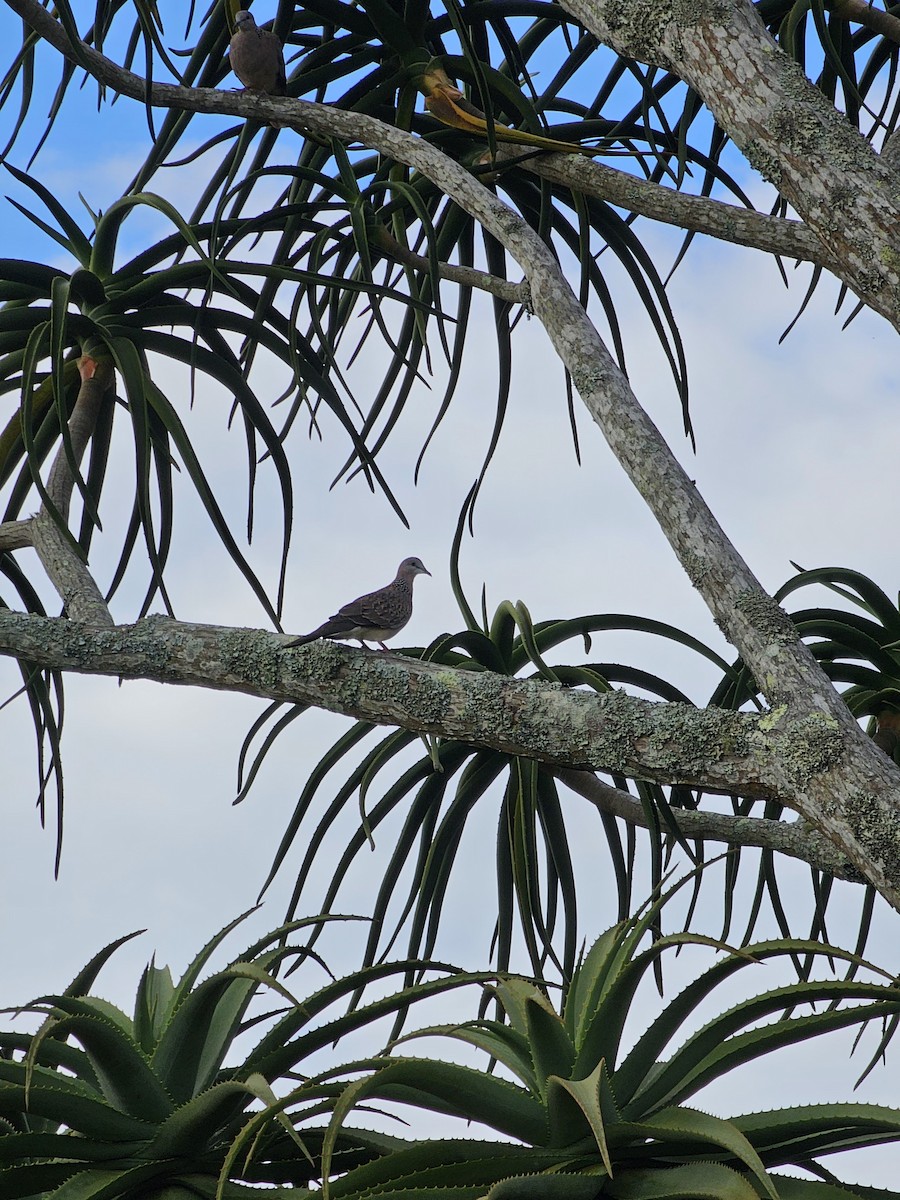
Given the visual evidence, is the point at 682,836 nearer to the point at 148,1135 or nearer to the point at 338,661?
the point at 338,661

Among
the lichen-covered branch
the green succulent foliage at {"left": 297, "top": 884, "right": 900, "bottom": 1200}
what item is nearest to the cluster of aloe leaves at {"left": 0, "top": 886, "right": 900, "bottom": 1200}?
the green succulent foliage at {"left": 297, "top": 884, "right": 900, "bottom": 1200}

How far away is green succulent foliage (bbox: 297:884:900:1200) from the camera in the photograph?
72.2 inches

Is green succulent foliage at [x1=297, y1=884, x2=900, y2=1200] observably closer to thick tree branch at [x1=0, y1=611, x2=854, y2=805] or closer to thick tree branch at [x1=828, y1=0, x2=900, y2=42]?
thick tree branch at [x1=0, y1=611, x2=854, y2=805]

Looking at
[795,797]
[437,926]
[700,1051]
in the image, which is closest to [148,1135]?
[700,1051]

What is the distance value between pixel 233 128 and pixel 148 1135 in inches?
130

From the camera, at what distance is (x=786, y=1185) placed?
191 cm

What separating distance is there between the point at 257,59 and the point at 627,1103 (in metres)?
3.18

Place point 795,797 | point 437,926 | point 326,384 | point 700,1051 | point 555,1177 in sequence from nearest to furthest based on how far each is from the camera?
point 555,1177 < point 700,1051 < point 795,797 < point 326,384 < point 437,926

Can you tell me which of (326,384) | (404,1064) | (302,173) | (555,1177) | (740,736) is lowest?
(555,1177)

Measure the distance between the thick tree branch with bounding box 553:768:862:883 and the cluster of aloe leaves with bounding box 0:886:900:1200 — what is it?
84 centimetres

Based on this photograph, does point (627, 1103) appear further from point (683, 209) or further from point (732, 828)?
point (683, 209)

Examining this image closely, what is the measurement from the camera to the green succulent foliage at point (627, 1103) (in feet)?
6.02

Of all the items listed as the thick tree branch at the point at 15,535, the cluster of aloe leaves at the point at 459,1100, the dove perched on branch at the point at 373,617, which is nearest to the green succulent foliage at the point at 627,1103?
the cluster of aloe leaves at the point at 459,1100

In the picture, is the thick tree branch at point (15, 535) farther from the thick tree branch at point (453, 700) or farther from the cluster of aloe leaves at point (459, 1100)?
the cluster of aloe leaves at point (459, 1100)
